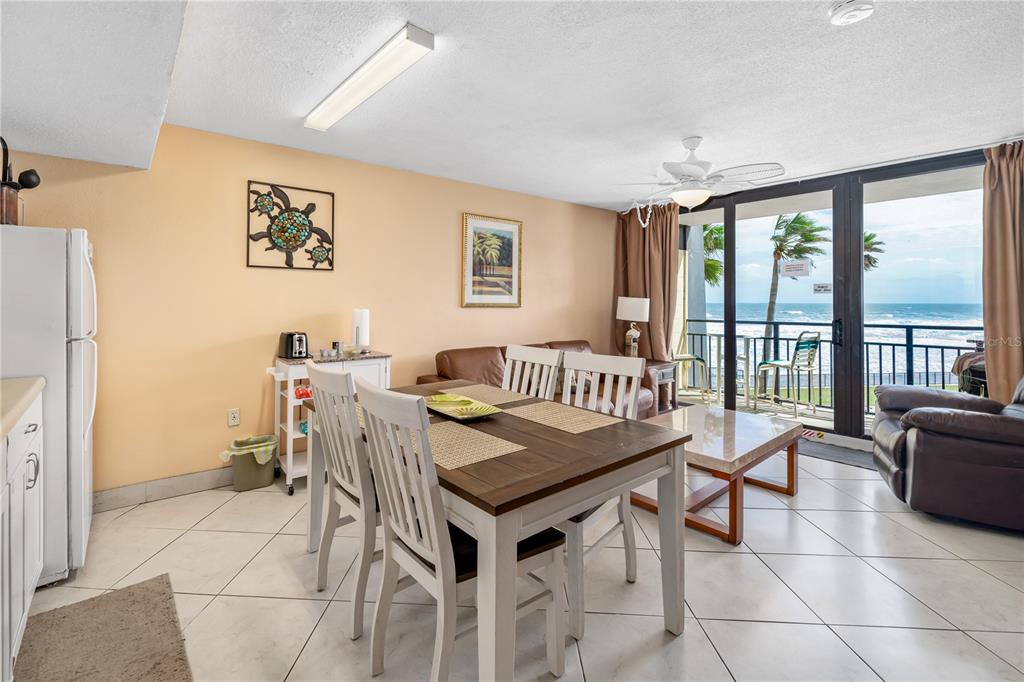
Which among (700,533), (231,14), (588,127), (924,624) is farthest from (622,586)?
(231,14)

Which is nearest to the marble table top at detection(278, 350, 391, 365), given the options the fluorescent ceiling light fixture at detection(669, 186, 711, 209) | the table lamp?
the fluorescent ceiling light fixture at detection(669, 186, 711, 209)

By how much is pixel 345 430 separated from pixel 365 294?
2292mm

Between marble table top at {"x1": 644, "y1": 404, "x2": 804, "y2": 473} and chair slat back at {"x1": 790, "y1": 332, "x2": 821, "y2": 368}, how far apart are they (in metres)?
2.22

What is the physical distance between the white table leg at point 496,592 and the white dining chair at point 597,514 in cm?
56

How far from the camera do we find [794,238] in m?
4.58

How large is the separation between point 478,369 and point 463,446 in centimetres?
246

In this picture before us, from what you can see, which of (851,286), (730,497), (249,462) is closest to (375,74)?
(249,462)

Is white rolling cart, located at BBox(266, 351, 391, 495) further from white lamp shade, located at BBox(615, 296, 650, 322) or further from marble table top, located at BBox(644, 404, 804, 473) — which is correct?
white lamp shade, located at BBox(615, 296, 650, 322)

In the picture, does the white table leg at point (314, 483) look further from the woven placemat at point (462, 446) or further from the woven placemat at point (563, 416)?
the woven placemat at point (563, 416)

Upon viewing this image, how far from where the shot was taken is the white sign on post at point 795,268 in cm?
440

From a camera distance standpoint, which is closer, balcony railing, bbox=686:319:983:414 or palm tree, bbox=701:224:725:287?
balcony railing, bbox=686:319:983:414

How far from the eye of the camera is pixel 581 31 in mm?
1942

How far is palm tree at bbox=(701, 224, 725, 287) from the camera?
6.89 metres

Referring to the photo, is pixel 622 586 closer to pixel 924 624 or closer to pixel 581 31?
pixel 924 624
